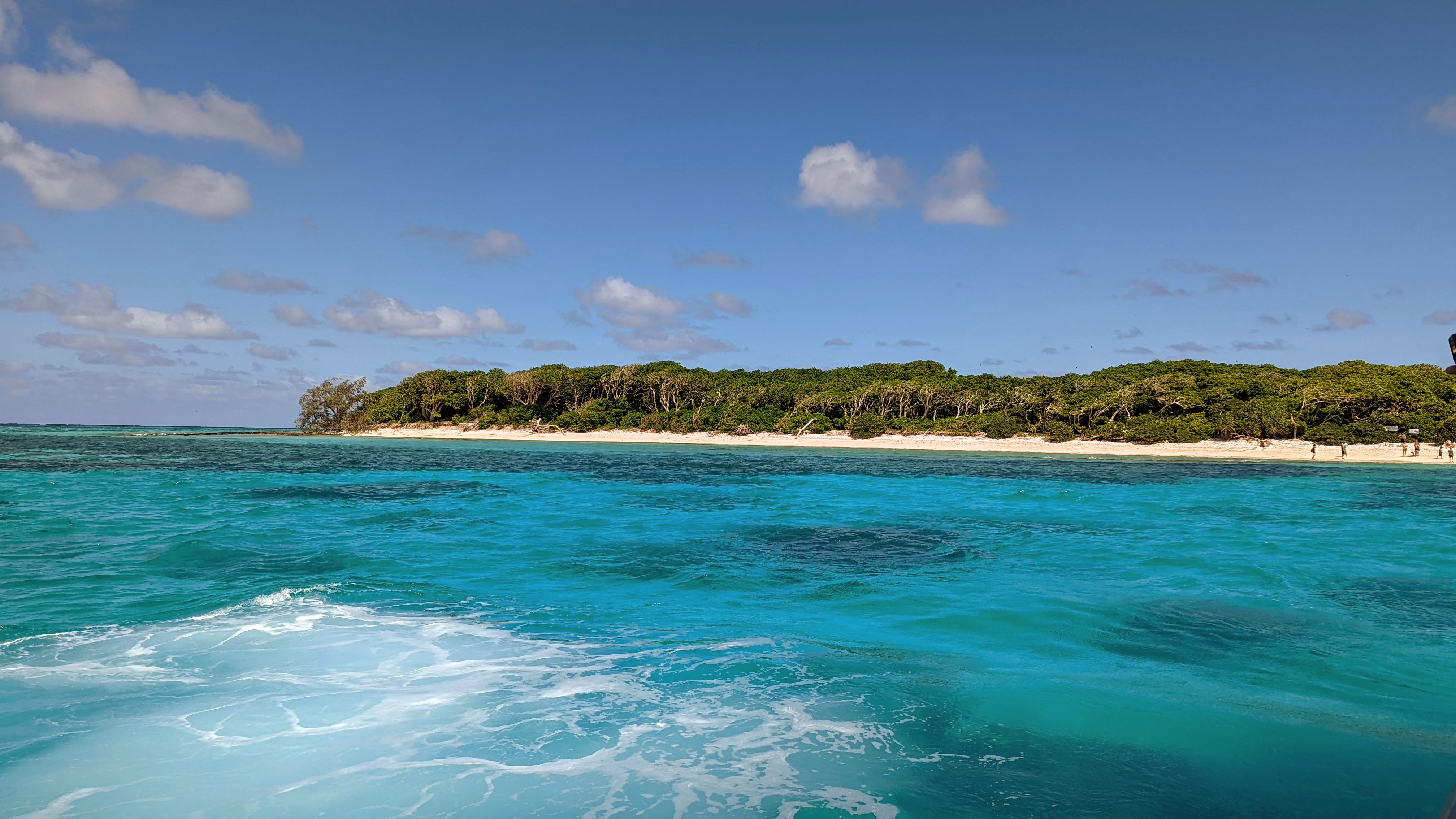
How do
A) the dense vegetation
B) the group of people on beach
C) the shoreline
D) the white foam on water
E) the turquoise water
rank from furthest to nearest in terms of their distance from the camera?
the dense vegetation
the shoreline
the group of people on beach
the turquoise water
the white foam on water

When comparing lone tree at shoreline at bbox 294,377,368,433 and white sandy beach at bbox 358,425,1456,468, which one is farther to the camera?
lone tree at shoreline at bbox 294,377,368,433

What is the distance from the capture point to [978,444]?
52.9 metres

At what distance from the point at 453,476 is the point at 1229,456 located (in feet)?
141

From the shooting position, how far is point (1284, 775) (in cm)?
460

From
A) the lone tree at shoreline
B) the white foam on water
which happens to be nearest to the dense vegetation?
the lone tree at shoreline

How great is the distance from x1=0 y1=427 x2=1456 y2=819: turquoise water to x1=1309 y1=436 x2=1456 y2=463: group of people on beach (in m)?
30.9

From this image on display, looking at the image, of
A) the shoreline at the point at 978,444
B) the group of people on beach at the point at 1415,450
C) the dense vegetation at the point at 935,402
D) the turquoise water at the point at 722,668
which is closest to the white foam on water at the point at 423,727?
the turquoise water at the point at 722,668

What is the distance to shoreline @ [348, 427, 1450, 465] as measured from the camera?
41.7 metres

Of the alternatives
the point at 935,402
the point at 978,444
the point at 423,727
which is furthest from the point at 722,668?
the point at 935,402

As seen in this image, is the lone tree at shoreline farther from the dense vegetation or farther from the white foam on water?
the white foam on water

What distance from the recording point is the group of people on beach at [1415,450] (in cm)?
3872

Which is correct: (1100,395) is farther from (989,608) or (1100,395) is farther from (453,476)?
(989,608)

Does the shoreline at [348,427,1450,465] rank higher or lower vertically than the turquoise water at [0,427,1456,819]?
higher

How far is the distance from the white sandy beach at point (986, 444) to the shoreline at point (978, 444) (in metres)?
0.07
